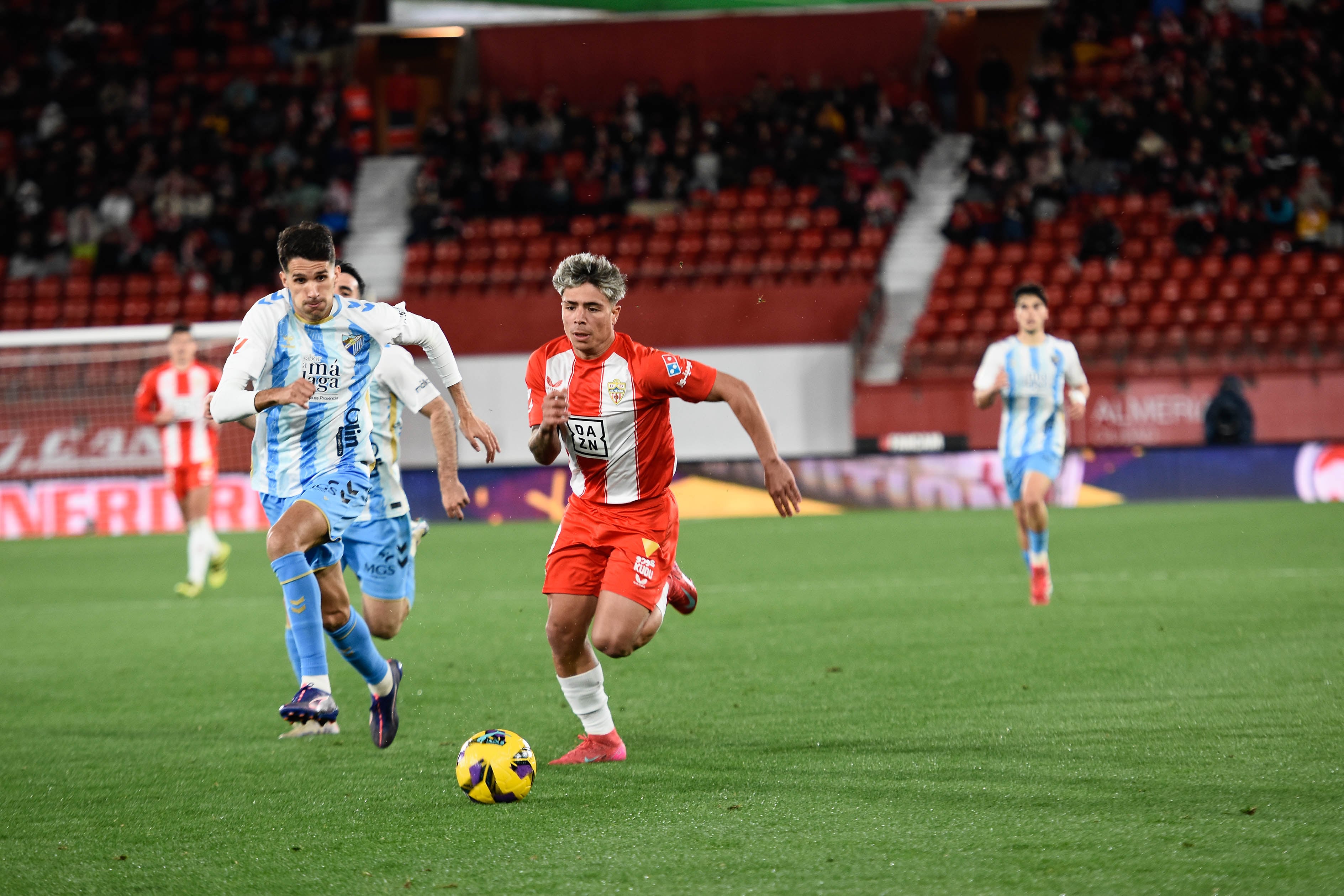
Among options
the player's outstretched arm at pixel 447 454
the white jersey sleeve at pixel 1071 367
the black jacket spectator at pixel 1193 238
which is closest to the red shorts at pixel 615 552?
the player's outstretched arm at pixel 447 454

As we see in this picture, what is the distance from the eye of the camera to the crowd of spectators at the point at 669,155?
23719 mm

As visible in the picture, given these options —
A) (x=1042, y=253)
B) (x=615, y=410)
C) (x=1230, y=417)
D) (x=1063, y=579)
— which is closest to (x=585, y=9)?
(x=1042, y=253)

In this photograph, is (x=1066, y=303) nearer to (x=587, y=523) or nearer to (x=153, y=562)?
(x=153, y=562)

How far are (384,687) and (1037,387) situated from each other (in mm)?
5680

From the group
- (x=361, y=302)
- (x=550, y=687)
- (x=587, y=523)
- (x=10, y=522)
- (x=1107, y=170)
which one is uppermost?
(x=1107, y=170)

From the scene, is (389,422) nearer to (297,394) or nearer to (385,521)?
(385,521)

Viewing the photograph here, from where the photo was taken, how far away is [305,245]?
18.4 ft

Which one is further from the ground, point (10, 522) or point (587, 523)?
point (587, 523)

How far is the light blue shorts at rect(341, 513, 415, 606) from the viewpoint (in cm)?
693

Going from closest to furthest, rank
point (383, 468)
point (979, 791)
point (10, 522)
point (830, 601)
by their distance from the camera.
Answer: point (979, 791) → point (383, 468) → point (830, 601) → point (10, 522)

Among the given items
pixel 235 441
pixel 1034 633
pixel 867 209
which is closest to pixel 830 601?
pixel 1034 633

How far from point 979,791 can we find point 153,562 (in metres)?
12.3

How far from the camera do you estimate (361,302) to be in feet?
20.2

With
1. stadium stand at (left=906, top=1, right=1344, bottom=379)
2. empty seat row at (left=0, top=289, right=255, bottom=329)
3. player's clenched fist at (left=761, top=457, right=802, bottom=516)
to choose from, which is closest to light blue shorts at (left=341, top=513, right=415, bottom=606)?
player's clenched fist at (left=761, top=457, right=802, bottom=516)
